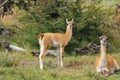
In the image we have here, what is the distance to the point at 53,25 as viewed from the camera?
19.8m

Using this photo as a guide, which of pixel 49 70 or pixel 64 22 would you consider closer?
pixel 49 70

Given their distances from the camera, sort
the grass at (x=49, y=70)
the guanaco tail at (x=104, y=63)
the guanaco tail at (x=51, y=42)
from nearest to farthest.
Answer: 1. the grass at (x=49, y=70)
2. the guanaco tail at (x=104, y=63)
3. the guanaco tail at (x=51, y=42)

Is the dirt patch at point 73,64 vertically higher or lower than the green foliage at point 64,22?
lower

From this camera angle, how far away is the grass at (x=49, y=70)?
12.8 m

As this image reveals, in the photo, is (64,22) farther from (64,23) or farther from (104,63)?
(104,63)

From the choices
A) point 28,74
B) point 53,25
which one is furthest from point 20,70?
point 53,25

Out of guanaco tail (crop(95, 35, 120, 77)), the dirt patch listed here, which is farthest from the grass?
guanaco tail (crop(95, 35, 120, 77))

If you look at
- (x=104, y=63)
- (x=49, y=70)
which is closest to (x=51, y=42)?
(x=49, y=70)

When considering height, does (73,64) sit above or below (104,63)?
below

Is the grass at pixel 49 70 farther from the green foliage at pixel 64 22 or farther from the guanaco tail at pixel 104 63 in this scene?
the green foliage at pixel 64 22

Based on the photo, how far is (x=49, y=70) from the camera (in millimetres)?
14109

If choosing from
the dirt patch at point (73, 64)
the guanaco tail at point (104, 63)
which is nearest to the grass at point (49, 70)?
the dirt patch at point (73, 64)

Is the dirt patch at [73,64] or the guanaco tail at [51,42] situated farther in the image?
the dirt patch at [73,64]

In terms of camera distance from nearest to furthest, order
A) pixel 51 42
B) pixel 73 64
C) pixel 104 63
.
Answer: pixel 104 63, pixel 51 42, pixel 73 64
